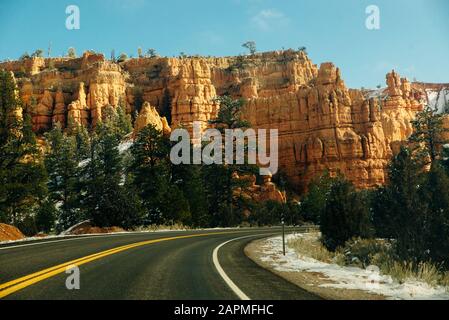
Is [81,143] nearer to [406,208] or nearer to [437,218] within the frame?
[406,208]

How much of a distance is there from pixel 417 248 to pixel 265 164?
6931 cm

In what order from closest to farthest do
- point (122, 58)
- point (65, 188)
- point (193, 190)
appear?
point (193, 190) < point (65, 188) < point (122, 58)

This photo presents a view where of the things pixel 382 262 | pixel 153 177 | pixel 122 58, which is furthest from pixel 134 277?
pixel 122 58

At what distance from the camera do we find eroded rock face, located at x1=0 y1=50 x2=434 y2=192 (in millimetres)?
82438

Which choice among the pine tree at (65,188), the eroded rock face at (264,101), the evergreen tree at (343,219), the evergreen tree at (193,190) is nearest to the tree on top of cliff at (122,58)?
the eroded rock face at (264,101)

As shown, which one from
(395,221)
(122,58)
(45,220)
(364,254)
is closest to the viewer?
(364,254)

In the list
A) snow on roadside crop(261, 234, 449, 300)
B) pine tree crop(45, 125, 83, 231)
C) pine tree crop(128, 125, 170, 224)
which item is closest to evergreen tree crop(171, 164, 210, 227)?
pine tree crop(128, 125, 170, 224)

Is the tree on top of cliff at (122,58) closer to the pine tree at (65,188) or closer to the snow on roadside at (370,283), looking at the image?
the pine tree at (65,188)

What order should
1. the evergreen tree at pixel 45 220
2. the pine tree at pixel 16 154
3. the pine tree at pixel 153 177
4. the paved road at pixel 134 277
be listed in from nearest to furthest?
the paved road at pixel 134 277, the pine tree at pixel 16 154, the pine tree at pixel 153 177, the evergreen tree at pixel 45 220

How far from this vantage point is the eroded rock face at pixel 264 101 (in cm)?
8244

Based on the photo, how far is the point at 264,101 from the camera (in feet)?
312

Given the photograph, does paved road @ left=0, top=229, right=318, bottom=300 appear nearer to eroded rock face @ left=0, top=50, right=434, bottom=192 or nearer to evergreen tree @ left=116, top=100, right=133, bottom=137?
eroded rock face @ left=0, top=50, right=434, bottom=192
